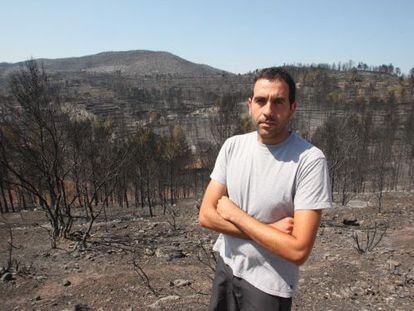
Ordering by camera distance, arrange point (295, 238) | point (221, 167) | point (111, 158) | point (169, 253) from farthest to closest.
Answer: point (111, 158) < point (169, 253) < point (221, 167) < point (295, 238)

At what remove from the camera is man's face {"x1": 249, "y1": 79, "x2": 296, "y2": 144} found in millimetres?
1949

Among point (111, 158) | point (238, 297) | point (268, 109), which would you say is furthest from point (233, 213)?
point (111, 158)

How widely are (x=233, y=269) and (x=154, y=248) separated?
317 inches

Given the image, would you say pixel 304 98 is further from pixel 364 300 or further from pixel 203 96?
pixel 364 300

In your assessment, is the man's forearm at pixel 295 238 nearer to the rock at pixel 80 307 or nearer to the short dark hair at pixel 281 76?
the short dark hair at pixel 281 76

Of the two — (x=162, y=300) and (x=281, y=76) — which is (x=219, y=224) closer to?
(x=281, y=76)

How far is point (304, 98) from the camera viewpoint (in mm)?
109938

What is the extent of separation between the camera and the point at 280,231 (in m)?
1.86

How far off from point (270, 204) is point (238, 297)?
629mm

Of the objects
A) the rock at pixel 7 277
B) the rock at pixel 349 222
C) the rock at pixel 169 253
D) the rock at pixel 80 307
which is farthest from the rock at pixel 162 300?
the rock at pixel 349 222

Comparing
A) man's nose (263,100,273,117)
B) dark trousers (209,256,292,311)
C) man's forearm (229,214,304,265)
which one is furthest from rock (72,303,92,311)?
man's nose (263,100,273,117)

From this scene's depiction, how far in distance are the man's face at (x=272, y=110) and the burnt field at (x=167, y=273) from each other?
4.28 meters

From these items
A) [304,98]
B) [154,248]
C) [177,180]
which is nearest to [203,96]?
[304,98]

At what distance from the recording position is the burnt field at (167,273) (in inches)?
230
